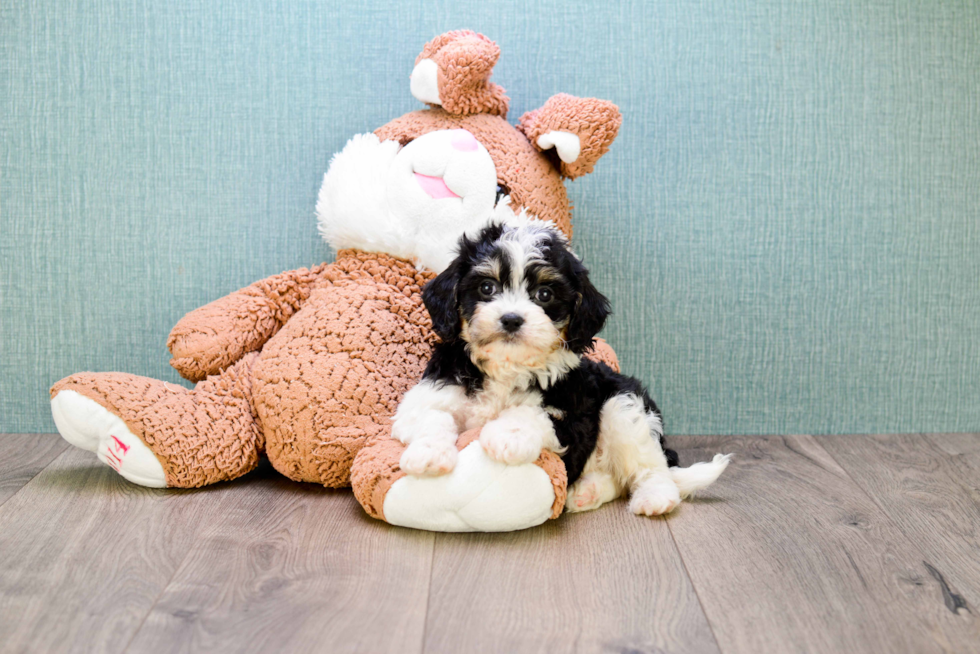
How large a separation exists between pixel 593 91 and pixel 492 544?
1.49m

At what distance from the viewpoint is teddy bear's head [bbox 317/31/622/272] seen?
6.72 ft

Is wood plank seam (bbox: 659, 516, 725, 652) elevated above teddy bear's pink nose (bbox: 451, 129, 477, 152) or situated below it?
below

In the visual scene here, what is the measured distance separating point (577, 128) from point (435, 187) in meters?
0.41

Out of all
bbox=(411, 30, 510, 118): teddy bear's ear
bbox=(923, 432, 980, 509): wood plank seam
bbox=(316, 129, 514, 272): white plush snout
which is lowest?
bbox=(923, 432, 980, 509): wood plank seam

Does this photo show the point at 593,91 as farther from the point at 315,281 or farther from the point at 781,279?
the point at 315,281

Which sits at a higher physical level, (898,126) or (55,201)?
(898,126)

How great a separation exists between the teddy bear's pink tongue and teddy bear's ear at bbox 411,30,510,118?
9.2 inches

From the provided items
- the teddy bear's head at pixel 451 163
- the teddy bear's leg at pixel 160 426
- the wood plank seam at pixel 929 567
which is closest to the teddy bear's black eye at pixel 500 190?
the teddy bear's head at pixel 451 163

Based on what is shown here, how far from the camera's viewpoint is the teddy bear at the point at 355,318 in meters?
1.96

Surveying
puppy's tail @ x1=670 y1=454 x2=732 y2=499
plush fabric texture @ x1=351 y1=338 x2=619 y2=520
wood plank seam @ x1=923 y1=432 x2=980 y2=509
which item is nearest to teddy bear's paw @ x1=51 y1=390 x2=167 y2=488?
plush fabric texture @ x1=351 y1=338 x2=619 y2=520

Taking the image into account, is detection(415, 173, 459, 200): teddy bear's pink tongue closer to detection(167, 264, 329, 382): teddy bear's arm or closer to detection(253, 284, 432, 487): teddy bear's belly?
detection(253, 284, 432, 487): teddy bear's belly

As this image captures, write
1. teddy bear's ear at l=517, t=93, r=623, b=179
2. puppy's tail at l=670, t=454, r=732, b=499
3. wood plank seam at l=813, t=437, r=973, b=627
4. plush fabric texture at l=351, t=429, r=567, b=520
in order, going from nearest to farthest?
wood plank seam at l=813, t=437, r=973, b=627, plush fabric texture at l=351, t=429, r=567, b=520, puppy's tail at l=670, t=454, r=732, b=499, teddy bear's ear at l=517, t=93, r=623, b=179

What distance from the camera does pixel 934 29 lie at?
2.53 metres

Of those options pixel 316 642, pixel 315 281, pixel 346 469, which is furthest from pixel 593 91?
pixel 316 642
